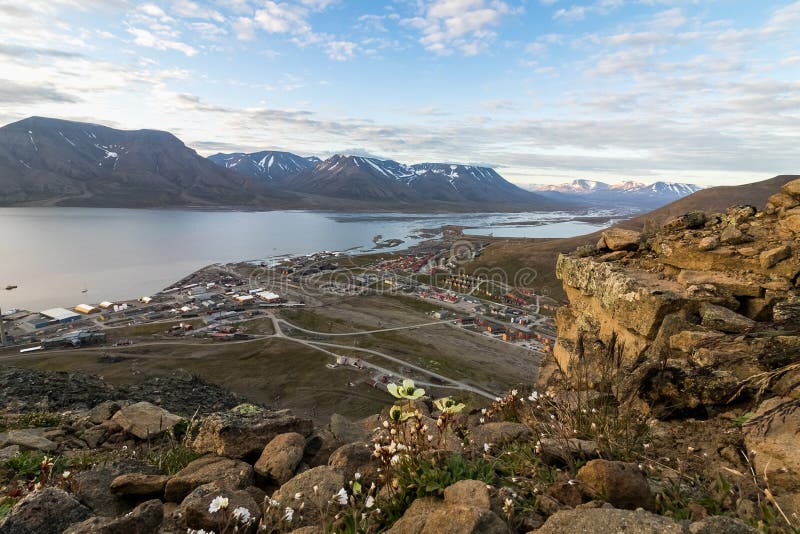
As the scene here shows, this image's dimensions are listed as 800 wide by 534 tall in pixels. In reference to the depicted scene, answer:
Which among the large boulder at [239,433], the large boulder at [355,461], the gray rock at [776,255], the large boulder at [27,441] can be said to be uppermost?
the gray rock at [776,255]

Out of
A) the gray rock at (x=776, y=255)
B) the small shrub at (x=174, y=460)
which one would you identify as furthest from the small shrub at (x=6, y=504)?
the gray rock at (x=776, y=255)

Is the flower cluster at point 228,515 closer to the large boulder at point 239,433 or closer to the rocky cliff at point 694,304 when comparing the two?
the large boulder at point 239,433

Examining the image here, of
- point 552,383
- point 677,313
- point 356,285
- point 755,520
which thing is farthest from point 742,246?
point 356,285

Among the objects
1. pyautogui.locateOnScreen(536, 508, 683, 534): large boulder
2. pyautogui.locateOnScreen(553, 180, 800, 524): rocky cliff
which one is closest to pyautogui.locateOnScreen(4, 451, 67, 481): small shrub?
pyautogui.locateOnScreen(536, 508, 683, 534): large boulder

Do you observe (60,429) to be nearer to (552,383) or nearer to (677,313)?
(552,383)

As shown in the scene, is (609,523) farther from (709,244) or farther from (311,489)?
(709,244)

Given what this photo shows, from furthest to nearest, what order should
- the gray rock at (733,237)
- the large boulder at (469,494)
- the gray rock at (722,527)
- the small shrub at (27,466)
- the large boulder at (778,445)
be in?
1. the gray rock at (733,237)
2. the small shrub at (27,466)
3. the large boulder at (778,445)
4. the large boulder at (469,494)
5. the gray rock at (722,527)

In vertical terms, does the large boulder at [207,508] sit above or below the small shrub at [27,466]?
above

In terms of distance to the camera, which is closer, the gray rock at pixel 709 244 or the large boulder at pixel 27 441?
the large boulder at pixel 27 441

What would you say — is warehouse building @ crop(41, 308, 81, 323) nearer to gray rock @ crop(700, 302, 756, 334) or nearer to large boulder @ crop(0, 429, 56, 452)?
large boulder @ crop(0, 429, 56, 452)
